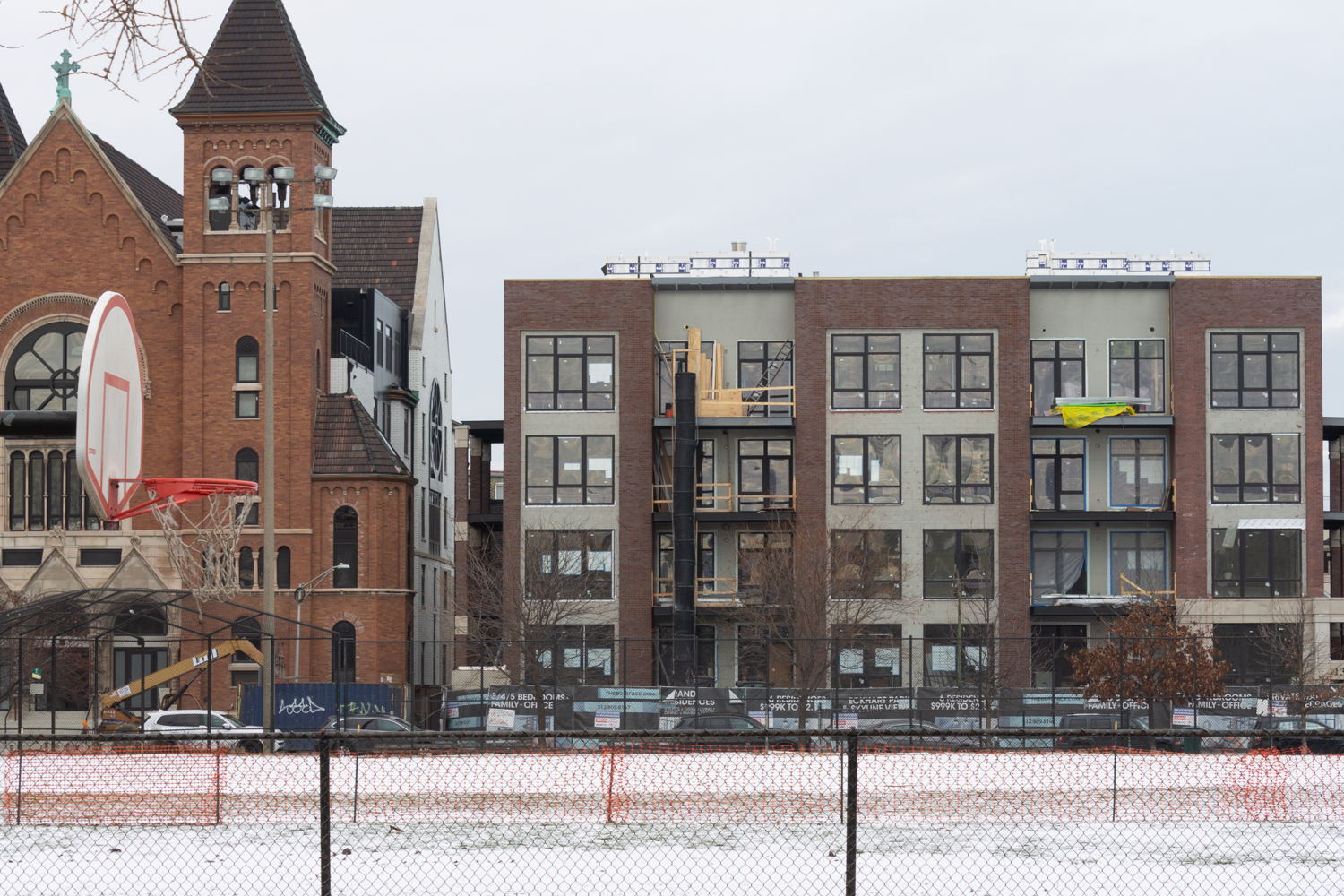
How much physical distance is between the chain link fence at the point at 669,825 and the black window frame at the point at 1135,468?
2355 centimetres

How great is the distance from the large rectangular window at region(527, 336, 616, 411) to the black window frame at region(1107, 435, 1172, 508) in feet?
57.3

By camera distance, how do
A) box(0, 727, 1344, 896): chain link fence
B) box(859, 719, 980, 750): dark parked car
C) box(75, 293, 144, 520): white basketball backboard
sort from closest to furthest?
box(75, 293, 144, 520): white basketball backboard → box(0, 727, 1344, 896): chain link fence → box(859, 719, 980, 750): dark parked car

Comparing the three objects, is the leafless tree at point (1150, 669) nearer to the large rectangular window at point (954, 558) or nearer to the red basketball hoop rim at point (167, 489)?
the large rectangular window at point (954, 558)

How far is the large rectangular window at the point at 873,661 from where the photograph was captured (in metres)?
52.5

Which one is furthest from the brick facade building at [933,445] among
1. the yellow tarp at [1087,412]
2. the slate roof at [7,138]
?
the slate roof at [7,138]

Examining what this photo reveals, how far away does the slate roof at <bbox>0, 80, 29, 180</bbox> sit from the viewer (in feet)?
205

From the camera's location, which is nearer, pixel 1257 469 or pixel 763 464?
pixel 1257 469

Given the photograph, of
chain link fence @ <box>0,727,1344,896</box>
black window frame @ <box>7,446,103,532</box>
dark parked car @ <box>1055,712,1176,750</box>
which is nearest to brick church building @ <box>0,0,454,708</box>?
black window frame @ <box>7,446,103,532</box>

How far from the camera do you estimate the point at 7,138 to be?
2488 inches

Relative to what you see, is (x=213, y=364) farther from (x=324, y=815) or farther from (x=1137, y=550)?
(x=324, y=815)

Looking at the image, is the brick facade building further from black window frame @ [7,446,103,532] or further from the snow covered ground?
the snow covered ground

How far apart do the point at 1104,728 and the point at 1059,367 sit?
17174 mm

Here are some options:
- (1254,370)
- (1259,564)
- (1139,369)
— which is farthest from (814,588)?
(1254,370)

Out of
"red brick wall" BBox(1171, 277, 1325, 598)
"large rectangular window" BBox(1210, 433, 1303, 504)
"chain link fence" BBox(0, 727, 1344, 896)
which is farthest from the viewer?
"large rectangular window" BBox(1210, 433, 1303, 504)
